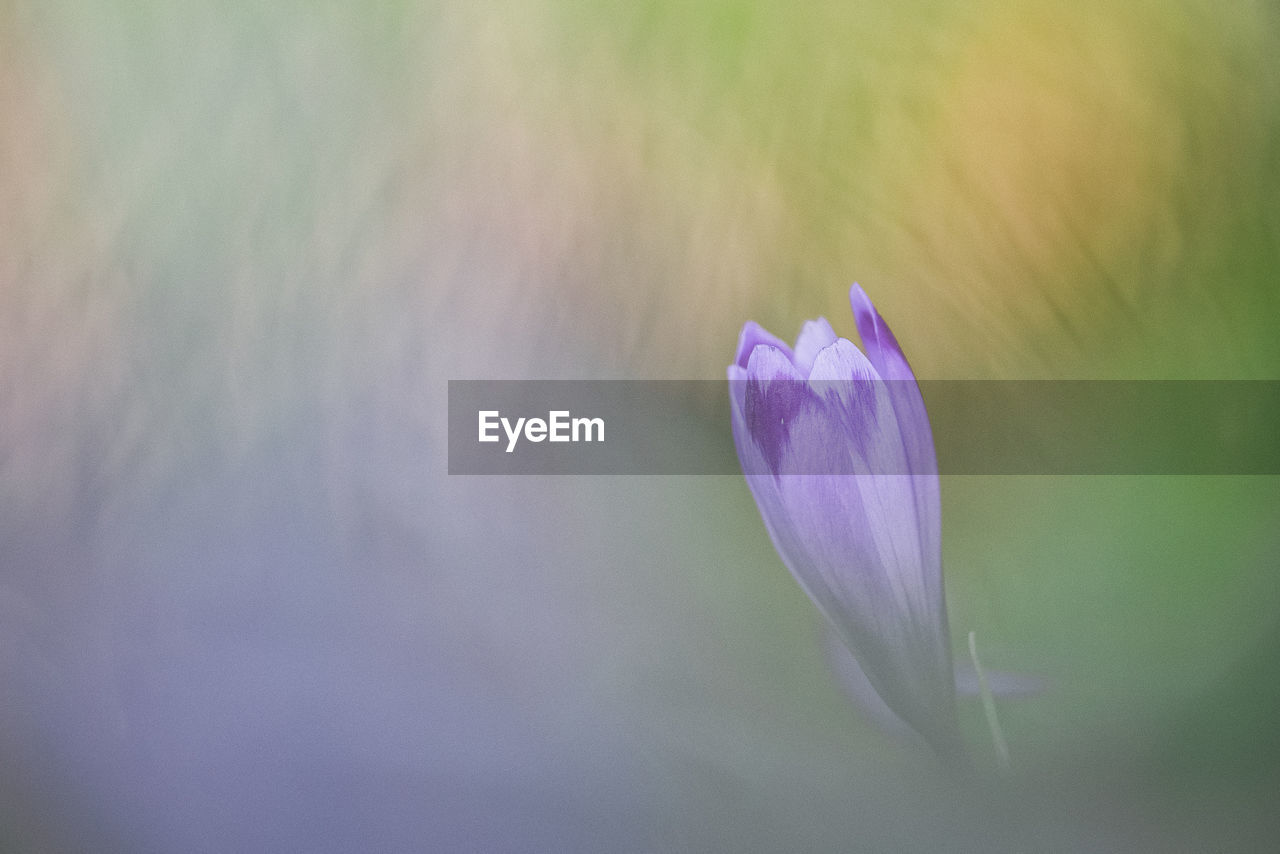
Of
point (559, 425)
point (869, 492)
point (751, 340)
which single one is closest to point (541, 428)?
point (559, 425)

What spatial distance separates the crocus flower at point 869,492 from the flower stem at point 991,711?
0.12ft

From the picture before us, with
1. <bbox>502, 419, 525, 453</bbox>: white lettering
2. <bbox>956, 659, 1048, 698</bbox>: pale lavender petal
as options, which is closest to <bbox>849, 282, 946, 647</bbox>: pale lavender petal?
<bbox>956, 659, 1048, 698</bbox>: pale lavender petal

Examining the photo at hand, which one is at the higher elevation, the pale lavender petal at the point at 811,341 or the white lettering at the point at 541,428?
the pale lavender petal at the point at 811,341

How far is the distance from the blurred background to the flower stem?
0.02 meters

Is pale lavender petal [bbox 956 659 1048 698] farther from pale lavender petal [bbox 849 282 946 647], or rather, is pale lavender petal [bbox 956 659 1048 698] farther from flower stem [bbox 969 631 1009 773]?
pale lavender petal [bbox 849 282 946 647]

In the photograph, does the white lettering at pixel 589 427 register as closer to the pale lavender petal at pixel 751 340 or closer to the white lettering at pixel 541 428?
the white lettering at pixel 541 428

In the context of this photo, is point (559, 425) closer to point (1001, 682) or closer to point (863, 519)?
point (863, 519)

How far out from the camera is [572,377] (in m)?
1.22

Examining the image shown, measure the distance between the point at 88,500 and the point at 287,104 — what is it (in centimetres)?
64

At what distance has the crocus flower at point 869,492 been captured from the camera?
118 cm

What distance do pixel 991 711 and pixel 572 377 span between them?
731 mm

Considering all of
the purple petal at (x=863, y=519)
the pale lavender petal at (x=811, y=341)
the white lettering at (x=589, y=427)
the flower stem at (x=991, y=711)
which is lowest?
the flower stem at (x=991, y=711)

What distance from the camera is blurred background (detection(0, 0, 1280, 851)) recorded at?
1174 mm

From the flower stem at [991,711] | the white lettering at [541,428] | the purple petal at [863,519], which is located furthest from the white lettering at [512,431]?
the flower stem at [991,711]
